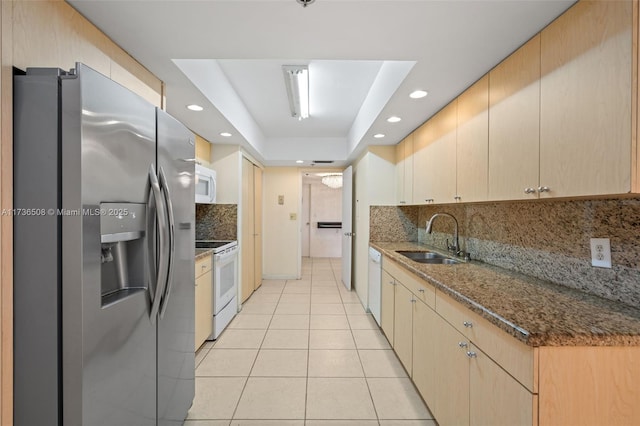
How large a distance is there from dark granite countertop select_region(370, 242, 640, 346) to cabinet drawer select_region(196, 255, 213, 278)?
193 cm

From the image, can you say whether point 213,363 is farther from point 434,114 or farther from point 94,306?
point 434,114

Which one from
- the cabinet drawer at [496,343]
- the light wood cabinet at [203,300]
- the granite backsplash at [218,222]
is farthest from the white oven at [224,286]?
the cabinet drawer at [496,343]

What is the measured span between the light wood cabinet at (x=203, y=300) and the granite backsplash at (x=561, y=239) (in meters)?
2.47

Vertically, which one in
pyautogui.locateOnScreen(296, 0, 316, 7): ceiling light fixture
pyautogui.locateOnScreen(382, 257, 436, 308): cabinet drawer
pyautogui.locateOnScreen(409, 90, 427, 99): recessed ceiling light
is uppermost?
pyautogui.locateOnScreen(296, 0, 316, 7): ceiling light fixture

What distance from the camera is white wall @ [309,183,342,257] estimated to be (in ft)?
26.8

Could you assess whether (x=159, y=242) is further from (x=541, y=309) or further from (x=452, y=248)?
(x=452, y=248)

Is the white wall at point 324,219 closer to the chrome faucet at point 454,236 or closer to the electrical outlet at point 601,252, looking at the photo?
the chrome faucet at point 454,236

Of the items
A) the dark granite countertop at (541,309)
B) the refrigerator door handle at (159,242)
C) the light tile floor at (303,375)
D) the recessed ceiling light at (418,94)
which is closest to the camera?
the dark granite countertop at (541,309)

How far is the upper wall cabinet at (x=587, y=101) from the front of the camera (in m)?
0.98

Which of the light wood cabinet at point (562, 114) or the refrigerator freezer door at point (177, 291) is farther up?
the light wood cabinet at point (562, 114)

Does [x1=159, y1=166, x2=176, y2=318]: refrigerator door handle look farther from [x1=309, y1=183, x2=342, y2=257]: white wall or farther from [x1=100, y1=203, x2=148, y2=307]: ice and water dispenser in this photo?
[x1=309, y1=183, x2=342, y2=257]: white wall

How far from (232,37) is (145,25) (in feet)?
1.33

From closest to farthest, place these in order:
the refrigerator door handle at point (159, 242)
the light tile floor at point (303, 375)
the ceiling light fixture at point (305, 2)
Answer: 1. the ceiling light fixture at point (305, 2)
2. the refrigerator door handle at point (159, 242)
3. the light tile floor at point (303, 375)

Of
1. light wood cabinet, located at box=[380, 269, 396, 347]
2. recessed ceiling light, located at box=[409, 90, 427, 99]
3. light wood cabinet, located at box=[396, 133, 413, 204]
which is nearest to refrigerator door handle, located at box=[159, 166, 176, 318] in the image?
recessed ceiling light, located at box=[409, 90, 427, 99]
